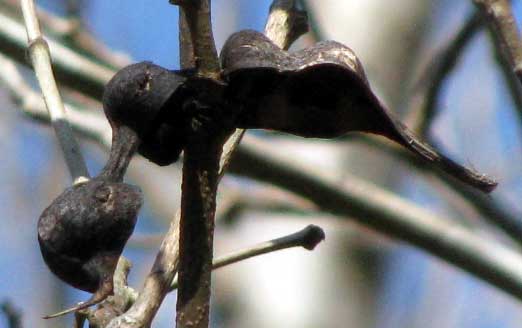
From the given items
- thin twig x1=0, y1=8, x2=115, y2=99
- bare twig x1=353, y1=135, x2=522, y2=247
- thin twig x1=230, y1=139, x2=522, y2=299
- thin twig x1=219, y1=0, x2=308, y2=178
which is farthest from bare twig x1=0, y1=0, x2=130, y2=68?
thin twig x1=219, y1=0, x2=308, y2=178

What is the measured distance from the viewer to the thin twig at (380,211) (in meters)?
1.66

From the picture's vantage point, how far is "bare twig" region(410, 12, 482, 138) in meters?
1.59

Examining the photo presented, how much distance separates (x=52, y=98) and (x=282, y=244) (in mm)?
211

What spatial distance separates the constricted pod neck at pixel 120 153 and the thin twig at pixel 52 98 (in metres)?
0.16

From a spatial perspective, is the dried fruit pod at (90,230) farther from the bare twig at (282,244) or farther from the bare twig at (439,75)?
the bare twig at (439,75)

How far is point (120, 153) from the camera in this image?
1.77ft

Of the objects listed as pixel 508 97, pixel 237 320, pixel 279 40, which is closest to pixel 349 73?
pixel 279 40

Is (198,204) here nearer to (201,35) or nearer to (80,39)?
(201,35)

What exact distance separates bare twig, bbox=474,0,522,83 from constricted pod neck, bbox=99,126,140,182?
297mm

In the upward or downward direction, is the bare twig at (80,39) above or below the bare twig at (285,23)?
above

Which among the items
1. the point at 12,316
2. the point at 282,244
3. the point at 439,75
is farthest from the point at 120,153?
the point at 439,75

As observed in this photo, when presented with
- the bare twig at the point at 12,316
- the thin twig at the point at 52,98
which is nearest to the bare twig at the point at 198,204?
the thin twig at the point at 52,98

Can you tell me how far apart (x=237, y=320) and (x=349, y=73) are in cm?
187

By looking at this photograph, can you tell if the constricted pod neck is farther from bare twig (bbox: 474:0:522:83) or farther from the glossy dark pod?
bare twig (bbox: 474:0:522:83)
